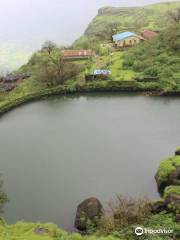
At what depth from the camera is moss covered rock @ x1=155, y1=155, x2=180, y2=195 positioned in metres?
27.0

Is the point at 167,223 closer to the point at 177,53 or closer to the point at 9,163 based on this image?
the point at 9,163

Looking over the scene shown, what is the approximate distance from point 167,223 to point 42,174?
12.7 meters

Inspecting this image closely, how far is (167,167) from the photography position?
27.8m

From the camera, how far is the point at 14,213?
27.2 metres

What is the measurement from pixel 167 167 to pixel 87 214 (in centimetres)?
707

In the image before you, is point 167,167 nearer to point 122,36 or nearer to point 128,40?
point 128,40

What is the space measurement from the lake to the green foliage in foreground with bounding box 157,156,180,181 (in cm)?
113

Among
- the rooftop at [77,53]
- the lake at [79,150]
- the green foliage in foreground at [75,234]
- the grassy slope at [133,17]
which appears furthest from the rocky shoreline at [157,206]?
the grassy slope at [133,17]

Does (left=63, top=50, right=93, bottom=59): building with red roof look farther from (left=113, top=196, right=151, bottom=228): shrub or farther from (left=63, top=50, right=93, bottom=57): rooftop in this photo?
(left=113, top=196, right=151, bottom=228): shrub

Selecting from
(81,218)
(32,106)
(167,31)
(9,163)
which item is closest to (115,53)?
(167,31)

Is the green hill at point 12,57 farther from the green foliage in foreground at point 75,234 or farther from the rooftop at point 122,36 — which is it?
the green foliage in foreground at point 75,234
